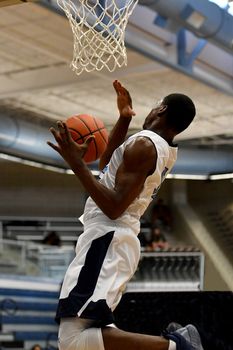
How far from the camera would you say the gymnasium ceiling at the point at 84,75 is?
9.67 meters

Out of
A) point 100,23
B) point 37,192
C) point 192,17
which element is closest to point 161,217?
point 37,192

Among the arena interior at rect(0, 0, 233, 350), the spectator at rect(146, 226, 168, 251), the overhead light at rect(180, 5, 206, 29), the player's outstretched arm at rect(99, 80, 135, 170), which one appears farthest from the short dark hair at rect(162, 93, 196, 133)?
the spectator at rect(146, 226, 168, 251)

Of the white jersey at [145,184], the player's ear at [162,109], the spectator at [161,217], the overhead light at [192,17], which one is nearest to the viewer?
the white jersey at [145,184]

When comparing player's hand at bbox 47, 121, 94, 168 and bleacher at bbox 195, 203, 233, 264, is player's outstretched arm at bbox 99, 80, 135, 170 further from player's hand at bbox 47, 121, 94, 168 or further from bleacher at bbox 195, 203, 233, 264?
bleacher at bbox 195, 203, 233, 264

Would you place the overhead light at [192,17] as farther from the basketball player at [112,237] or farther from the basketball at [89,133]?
the basketball player at [112,237]

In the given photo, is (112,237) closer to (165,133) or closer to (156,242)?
(165,133)

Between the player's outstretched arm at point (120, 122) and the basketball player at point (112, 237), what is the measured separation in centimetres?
19

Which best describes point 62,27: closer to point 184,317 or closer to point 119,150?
point 184,317

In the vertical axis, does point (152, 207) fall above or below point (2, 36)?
below

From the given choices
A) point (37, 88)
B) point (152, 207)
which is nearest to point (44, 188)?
point (152, 207)

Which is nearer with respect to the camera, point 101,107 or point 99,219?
point 99,219

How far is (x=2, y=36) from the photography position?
10.1 metres

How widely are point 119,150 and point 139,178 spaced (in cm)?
22

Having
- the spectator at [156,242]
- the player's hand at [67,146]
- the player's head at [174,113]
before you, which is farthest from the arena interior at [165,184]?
the player's hand at [67,146]
